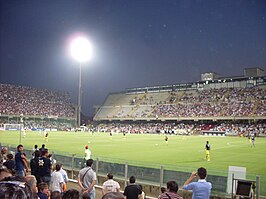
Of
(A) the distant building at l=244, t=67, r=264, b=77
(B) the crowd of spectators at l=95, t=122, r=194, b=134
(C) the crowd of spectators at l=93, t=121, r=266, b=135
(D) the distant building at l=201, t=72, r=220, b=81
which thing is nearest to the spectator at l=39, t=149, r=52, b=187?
(C) the crowd of spectators at l=93, t=121, r=266, b=135

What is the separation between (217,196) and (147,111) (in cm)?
8763

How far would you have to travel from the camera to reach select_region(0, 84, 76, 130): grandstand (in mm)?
88312

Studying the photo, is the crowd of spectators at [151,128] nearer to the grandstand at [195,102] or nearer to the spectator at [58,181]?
the grandstand at [195,102]

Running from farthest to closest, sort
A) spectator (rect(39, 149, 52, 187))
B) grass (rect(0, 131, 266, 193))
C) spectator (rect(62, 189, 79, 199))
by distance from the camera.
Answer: grass (rect(0, 131, 266, 193)) → spectator (rect(39, 149, 52, 187)) → spectator (rect(62, 189, 79, 199))

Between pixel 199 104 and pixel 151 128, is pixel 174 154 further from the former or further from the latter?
pixel 199 104

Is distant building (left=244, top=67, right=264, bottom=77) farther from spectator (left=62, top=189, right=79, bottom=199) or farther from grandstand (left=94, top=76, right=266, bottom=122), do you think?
spectator (left=62, top=189, right=79, bottom=199)

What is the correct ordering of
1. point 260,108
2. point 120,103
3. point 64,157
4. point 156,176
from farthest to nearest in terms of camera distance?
point 120,103 → point 260,108 → point 64,157 → point 156,176

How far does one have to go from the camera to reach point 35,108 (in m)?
97.1

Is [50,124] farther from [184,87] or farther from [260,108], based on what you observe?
[260,108]

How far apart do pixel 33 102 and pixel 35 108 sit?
15.1 ft

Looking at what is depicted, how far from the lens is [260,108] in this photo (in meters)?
73.0

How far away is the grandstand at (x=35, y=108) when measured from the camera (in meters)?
88.3

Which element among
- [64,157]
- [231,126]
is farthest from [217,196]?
[231,126]

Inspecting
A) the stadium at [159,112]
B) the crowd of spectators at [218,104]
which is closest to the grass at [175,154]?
the stadium at [159,112]
